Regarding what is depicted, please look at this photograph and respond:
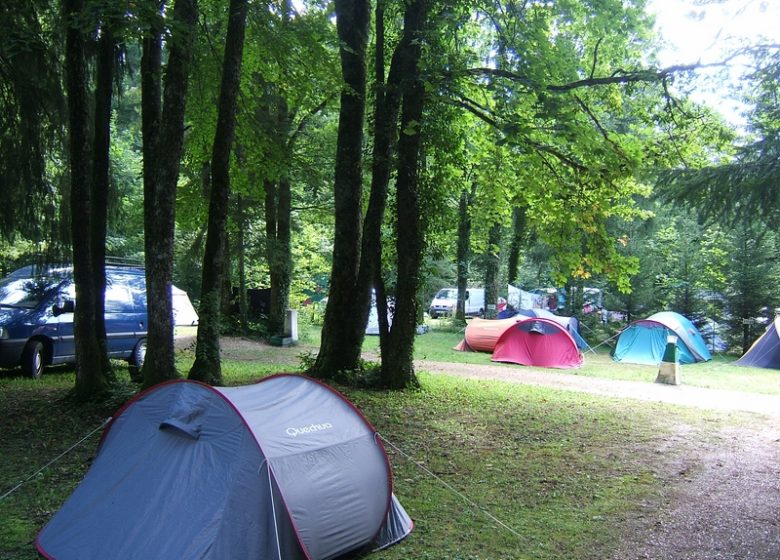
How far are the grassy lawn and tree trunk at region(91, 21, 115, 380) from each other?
1.08 m

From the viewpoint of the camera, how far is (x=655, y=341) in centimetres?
1931

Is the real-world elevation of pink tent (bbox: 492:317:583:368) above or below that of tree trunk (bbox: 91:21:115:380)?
below

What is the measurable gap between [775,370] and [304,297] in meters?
16.6

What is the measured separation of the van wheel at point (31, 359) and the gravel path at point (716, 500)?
9254mm

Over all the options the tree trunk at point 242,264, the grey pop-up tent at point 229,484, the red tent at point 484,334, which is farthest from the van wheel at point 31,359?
the red tent at point 484,334

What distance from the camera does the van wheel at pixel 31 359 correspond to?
33.9 feet

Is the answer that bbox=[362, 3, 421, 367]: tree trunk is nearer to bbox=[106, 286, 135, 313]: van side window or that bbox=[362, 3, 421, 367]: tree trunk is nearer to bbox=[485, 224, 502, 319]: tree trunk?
bbox=[106, 286, 135, 313]: van side window

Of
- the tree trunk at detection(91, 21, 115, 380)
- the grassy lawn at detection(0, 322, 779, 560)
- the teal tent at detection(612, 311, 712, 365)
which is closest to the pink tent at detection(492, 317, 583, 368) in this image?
the teal tent at detection(612, 311, 712, 365)

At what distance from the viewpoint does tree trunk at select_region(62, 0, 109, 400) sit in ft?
25.7

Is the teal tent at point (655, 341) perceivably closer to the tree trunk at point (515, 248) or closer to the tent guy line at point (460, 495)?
the tree trunk at point (515, 248)

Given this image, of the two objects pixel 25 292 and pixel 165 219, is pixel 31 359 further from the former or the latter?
pixel 165 219

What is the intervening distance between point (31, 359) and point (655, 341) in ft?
54.0

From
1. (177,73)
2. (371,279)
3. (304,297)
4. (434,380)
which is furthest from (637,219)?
(177,73)

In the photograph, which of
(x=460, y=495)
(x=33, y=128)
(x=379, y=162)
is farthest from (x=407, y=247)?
(x=33, y=128)
